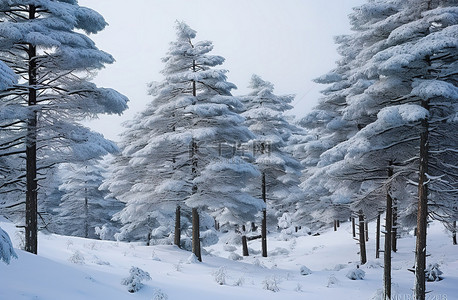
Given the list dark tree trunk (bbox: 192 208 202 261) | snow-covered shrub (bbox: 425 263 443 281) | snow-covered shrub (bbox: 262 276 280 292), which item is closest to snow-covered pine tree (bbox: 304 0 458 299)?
snow-covered shrub (bbox: 425 263 443 281)

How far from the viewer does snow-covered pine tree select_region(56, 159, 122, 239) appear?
113ft

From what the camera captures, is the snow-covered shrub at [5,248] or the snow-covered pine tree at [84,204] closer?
the snow-covered shrub at [5,248]

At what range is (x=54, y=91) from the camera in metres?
10.9

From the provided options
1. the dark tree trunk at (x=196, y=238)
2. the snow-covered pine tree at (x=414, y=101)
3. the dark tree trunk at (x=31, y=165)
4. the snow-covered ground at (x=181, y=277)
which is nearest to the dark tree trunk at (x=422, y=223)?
the snow-covered pine tree at (x=414, y=101)

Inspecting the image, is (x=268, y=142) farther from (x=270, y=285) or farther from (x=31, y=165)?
(x=31, y=165)

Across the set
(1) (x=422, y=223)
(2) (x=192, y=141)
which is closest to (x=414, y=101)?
(1) (x=422, y=223)

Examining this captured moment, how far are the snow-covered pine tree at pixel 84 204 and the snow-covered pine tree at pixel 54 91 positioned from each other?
24.9 meters

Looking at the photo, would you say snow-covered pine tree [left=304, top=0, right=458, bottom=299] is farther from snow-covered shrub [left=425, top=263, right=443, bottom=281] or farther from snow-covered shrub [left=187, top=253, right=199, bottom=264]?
snow-covered shrub [left=187, top=253, right=199, bottom=264]

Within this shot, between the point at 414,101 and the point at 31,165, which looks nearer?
Result: the point at 31,165

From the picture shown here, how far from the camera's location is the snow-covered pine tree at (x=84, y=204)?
34.4 m

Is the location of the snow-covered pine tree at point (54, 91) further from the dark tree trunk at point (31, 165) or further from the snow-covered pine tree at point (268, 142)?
the snow-covered pine tree at point (268, 142)

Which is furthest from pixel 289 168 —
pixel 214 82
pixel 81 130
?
pixel 81 130

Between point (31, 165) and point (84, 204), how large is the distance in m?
27.6

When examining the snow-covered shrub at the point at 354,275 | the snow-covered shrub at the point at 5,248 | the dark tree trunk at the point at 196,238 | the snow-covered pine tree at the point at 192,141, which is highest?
the snow-covered pine tree at the point at 192,141
